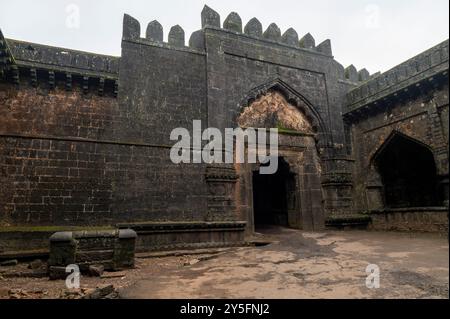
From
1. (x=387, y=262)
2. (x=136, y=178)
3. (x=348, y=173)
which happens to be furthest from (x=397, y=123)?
(x=136, y=178)

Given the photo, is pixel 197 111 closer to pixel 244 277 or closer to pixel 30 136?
pixel 30 136

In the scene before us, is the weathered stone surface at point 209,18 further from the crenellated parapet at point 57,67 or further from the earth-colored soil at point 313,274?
the earth-colored soil at point 313,274

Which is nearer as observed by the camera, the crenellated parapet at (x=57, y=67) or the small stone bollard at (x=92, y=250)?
the small stone bollard at (x=92, y=250)

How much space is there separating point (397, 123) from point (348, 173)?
236cm

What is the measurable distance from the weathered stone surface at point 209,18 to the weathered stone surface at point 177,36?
88 cm

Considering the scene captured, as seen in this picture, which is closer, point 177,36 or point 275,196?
point 177,36

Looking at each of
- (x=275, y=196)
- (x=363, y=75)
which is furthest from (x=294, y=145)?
(x=363, y=75)

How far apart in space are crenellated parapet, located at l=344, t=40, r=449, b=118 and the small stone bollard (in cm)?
940

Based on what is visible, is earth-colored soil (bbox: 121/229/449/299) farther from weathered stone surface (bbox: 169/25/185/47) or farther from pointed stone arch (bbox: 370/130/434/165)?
weathered stone surface (bbox: 169/25/185/47)

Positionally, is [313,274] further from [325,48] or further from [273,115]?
[325,48]

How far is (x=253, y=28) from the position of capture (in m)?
10.9

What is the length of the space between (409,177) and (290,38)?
24.1 ft

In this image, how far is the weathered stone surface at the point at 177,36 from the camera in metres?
9.57

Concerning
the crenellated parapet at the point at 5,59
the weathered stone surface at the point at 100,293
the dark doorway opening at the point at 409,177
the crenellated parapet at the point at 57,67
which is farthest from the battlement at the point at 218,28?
the weathered stone surface at the point at 100,293
